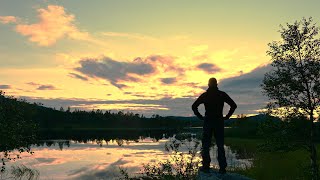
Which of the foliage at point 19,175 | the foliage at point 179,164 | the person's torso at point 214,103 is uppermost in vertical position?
the person's torso at point 214,103

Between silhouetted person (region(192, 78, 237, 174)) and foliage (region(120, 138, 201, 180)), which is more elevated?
silhouetted person (region(192, 78, 237, 174))

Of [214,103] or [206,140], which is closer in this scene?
[214,103]

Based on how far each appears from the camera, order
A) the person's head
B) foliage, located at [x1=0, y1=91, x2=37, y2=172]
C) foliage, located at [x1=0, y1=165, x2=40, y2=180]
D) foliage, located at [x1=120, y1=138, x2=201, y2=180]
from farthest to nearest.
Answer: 1. foliage, located at [x1=0, y1=165, x2=40, y2=180]
2. foliage, located at [x1=0, y1=91, x2=37, y2=172]
3. foliage, located at [x1=120, y1=138, x2=201, y2=180]
4. the person's head

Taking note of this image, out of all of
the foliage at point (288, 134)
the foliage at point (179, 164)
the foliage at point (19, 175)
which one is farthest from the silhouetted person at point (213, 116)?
the foliage at point (19, 175)

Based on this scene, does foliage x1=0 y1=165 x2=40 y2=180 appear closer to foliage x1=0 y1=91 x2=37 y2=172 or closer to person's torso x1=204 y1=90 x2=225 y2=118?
foliage x1=0 y1=91 x2=37 y2=172

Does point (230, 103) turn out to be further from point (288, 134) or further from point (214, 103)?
point (288, 134)

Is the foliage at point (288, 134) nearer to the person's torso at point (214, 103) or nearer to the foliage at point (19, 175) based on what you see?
the person's torso at point (214, 103)

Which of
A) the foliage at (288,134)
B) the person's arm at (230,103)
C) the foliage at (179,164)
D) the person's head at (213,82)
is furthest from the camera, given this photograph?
the foliage at (288,134)

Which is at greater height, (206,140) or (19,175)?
(206,140)

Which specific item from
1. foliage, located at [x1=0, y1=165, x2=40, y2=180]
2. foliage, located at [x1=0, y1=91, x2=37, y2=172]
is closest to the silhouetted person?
foliage, located at [x1=0, y1=91, x2=37, y2=172]

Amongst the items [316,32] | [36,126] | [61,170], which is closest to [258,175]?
[316,32]

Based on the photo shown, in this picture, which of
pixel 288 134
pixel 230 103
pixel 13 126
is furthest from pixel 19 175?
pixel 230 103

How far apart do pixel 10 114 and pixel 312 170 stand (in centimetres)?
2530

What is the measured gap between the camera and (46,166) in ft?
170
